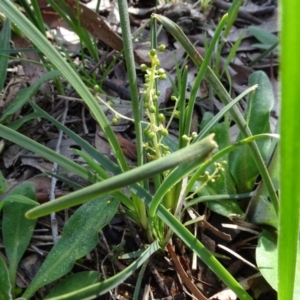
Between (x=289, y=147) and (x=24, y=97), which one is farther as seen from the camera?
(x=24, y=97)

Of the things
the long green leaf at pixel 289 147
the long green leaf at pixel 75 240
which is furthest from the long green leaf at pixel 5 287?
the long green leaf at pixel 289 147

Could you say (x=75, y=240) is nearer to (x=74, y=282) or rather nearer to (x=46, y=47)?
(x=74, y=282)

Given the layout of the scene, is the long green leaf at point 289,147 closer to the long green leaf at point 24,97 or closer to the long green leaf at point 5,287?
the long green leaf at point 5,287

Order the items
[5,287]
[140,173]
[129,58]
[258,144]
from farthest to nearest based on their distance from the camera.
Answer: [258,144], [5,287], [129,58], [140,173]

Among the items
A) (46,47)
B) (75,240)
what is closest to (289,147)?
(46,47)

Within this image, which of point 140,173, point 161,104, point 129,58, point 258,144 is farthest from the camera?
point 161,104

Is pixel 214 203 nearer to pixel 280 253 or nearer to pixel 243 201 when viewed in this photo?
pixel 243 201

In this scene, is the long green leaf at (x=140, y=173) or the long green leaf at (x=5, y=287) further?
the long green leaf at (x=5, y=287)

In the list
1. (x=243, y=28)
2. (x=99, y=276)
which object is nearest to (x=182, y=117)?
(x=99, y=276)
